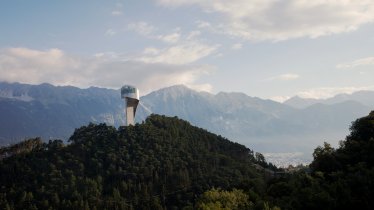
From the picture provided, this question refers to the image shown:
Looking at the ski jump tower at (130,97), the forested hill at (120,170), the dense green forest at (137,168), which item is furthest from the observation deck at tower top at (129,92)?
the forested hill at (120,170)

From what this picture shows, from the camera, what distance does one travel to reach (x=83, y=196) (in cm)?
11950

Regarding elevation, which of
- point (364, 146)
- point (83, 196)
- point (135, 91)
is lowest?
point (83, 196)

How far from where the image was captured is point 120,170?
5143 inches

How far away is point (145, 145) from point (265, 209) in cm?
8990

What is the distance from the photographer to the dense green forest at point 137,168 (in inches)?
4500

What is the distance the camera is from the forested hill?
389ft

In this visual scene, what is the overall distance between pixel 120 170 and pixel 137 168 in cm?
495

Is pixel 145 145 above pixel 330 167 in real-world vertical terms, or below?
above

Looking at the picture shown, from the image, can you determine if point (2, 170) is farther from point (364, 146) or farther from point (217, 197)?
point (364, 146)

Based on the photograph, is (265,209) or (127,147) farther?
(127,147)

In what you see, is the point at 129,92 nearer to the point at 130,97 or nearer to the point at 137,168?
the point at 130,97

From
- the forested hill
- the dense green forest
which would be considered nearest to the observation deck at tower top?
the dense green forest

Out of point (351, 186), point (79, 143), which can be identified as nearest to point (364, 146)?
point (351, 186)

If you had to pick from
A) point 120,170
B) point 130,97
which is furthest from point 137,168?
point 130,97
